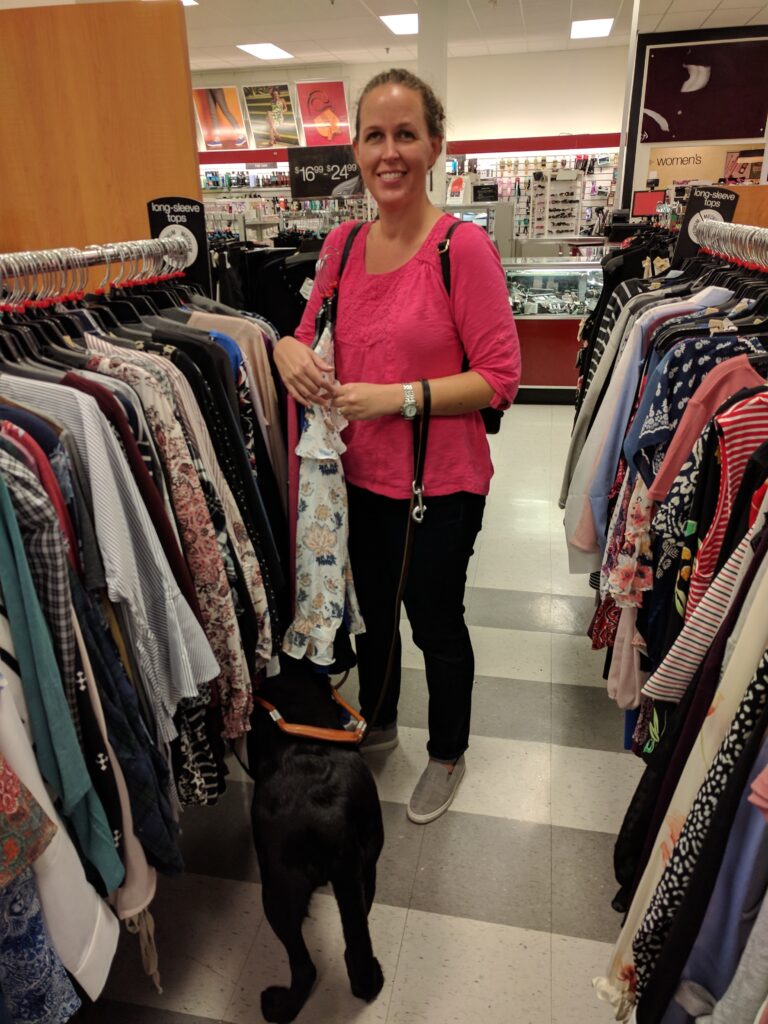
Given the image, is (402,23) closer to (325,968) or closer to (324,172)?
(324,172)

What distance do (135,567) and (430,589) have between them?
0.83 m

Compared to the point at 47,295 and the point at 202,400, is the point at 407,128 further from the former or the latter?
the point at 47,295

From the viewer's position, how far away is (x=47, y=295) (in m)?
1.60

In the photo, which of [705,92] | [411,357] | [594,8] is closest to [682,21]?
[594,8]

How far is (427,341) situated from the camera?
1.61 m

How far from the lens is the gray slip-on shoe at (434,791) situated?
2.06m

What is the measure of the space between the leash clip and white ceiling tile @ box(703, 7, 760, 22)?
8923mm

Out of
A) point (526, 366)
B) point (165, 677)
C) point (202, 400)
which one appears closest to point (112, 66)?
point (202, 400)

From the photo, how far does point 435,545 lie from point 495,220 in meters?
5.48

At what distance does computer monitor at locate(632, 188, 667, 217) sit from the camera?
185 inches

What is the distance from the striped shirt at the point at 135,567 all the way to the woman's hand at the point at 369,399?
0.50 metres

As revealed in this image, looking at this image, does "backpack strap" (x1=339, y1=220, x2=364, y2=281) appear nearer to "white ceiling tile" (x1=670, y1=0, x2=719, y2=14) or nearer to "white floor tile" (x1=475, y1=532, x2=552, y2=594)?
"white floor tile" (x1=475, y1=532, x2=552, y2=594)

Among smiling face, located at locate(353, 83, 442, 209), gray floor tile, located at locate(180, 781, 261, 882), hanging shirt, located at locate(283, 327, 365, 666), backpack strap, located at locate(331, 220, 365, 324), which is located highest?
smiling face, located at locate(353, 83, 442, 209)

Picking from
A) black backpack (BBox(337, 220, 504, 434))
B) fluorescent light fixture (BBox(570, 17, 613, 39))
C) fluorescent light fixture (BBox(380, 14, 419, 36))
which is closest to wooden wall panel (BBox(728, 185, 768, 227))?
black backpack (BBox(337, 220, 504, 434))
